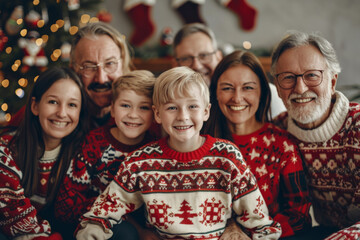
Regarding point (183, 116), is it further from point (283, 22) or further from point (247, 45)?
point (283, 22)

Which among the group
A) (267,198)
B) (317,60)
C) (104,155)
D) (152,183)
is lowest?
(267,198)

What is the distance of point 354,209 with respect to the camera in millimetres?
1597

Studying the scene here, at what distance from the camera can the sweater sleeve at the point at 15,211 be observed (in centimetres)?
157

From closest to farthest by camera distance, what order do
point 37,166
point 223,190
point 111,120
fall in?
point 223,190 → point 37,166 → point 111,120

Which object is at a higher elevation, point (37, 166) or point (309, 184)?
point (37, 166)

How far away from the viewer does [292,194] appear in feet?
5.39

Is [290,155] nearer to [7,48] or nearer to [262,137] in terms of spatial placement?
[262,137]

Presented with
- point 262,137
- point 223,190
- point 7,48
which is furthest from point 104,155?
point 7,48

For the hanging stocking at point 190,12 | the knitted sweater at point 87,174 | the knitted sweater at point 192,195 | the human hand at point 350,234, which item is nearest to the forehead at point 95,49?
the knitted sweater at point 87,174

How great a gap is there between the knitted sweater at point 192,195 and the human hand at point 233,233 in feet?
0.09

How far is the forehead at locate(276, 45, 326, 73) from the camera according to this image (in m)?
1.65

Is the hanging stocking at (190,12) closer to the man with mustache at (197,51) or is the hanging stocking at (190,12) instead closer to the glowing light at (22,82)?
the man with mustache at (197,51)

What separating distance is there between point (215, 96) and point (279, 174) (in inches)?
21.5

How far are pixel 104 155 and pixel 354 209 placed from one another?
4.22 feet
